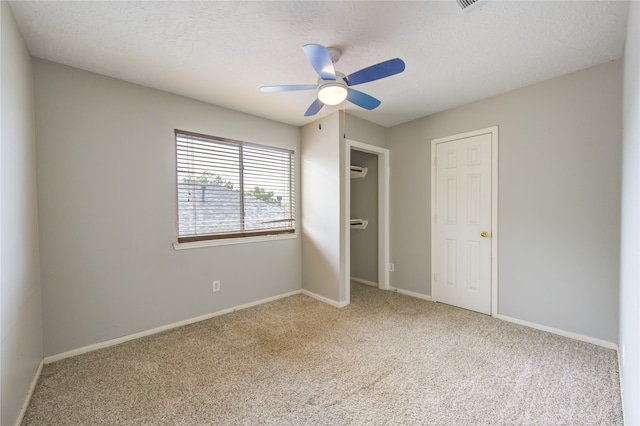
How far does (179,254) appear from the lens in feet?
9.37

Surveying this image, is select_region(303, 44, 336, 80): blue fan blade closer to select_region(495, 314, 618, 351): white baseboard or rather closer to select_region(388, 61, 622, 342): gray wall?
select_region(388, 61, 622, 342): gray wall

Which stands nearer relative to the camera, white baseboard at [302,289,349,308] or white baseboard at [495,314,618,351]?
white baseboard at [495,314,618,351]

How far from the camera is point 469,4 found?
157 centimetres

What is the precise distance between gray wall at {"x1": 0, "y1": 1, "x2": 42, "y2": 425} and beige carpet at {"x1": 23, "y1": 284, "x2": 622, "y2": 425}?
0.26m

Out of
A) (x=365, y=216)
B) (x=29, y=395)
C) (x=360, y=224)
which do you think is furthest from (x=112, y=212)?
(x=365, y=216)

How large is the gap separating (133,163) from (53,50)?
964 mm

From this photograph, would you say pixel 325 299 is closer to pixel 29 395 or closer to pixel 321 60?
pixel 29 395

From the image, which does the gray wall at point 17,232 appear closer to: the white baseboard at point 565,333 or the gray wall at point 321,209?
the gray wall at point 321,209

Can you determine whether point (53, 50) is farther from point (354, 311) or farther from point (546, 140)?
point (546, 140)

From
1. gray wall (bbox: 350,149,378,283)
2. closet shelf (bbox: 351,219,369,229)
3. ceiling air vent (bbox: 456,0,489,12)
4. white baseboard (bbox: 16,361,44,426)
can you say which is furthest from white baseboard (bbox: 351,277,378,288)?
white baseboard (bbox: 16,361,44,426)

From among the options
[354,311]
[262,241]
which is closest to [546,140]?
[354,311]

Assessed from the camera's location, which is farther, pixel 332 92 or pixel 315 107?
pixel 315 107

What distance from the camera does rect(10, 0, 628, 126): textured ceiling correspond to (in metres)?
1.65

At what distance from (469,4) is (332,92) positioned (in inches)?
36.9
